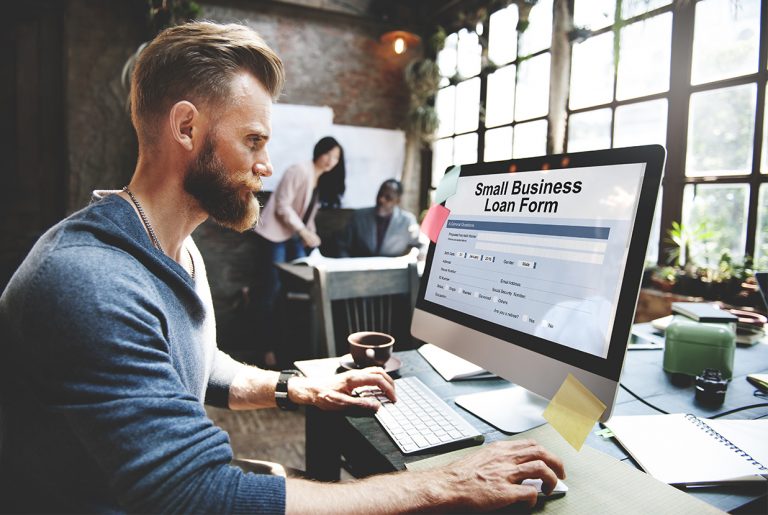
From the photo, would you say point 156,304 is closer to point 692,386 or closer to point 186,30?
point 186,30

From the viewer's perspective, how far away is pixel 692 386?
3.73ft

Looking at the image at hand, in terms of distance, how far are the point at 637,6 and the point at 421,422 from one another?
2.73 metres

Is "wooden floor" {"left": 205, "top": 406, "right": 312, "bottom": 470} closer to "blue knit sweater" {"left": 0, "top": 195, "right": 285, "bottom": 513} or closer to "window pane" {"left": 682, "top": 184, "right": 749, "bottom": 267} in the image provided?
"blue knit sweater" {"left": 0, "top": 195, "right": 285, "bottom": 513}

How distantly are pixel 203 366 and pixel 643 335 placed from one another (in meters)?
1.41

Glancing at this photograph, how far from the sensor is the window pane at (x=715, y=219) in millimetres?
2355

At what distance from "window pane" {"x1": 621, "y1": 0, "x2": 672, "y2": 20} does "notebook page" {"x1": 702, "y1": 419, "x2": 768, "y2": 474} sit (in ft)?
7.16

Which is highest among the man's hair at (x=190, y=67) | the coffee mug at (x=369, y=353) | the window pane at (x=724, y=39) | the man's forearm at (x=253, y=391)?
the window pane at (x=724, y=39)

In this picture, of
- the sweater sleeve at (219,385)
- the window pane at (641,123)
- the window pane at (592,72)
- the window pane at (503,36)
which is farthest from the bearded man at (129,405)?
the window pane at (503,36)

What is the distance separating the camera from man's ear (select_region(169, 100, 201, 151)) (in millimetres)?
940

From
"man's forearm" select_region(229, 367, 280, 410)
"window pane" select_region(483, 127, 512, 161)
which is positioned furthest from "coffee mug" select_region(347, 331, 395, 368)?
"window pane" select_region(483, 127, 512, 161)

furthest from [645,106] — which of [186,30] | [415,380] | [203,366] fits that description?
[203,366]

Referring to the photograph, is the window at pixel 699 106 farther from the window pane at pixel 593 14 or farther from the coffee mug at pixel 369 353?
the coffee mug at pixel 369 353

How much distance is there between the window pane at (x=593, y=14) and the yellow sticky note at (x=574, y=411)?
2860 millimetres

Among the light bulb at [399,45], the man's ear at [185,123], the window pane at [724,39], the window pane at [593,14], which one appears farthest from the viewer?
the light bulb at [399,45]
